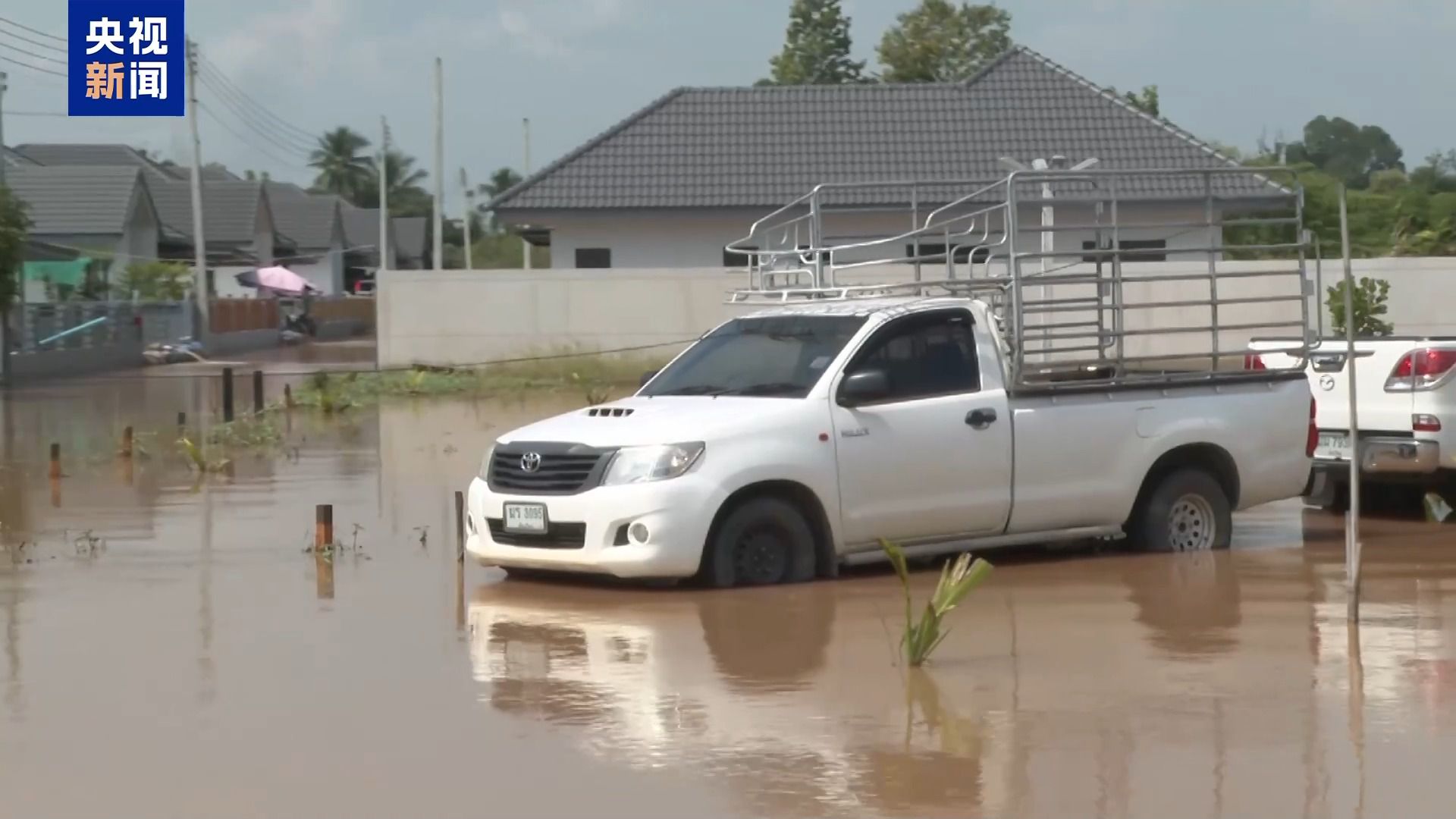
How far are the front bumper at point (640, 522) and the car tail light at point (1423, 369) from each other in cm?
563

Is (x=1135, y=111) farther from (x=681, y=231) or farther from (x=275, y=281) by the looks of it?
(x=275, y=281)

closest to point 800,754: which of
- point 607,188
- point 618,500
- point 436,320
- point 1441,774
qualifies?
point 1441,774

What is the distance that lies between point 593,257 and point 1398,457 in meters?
27.0

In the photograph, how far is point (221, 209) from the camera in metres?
72.2

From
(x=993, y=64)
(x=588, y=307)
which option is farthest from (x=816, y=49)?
(x=588, y=307)

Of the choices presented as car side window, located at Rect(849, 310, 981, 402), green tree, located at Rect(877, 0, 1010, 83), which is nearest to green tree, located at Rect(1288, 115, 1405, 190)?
green tree, located at Rect(877, 0, 1010, 83)

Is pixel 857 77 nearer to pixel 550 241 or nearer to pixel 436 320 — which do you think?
pixel 550 241

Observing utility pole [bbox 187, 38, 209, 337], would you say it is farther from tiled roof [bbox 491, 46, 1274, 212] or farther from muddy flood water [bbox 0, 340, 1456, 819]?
muddy flood water [bbox 0, 340, 1456, 819]

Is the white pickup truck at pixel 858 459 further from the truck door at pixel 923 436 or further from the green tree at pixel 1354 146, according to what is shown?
the green tree at pixel 1354 146

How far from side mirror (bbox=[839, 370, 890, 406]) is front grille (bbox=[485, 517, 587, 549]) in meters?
1.63

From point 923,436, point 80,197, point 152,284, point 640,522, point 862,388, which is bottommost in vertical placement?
point 640,522

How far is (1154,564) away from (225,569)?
5.57m

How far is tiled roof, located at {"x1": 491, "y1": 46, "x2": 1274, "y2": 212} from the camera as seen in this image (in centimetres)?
3834

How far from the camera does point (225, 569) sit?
11.7 m
